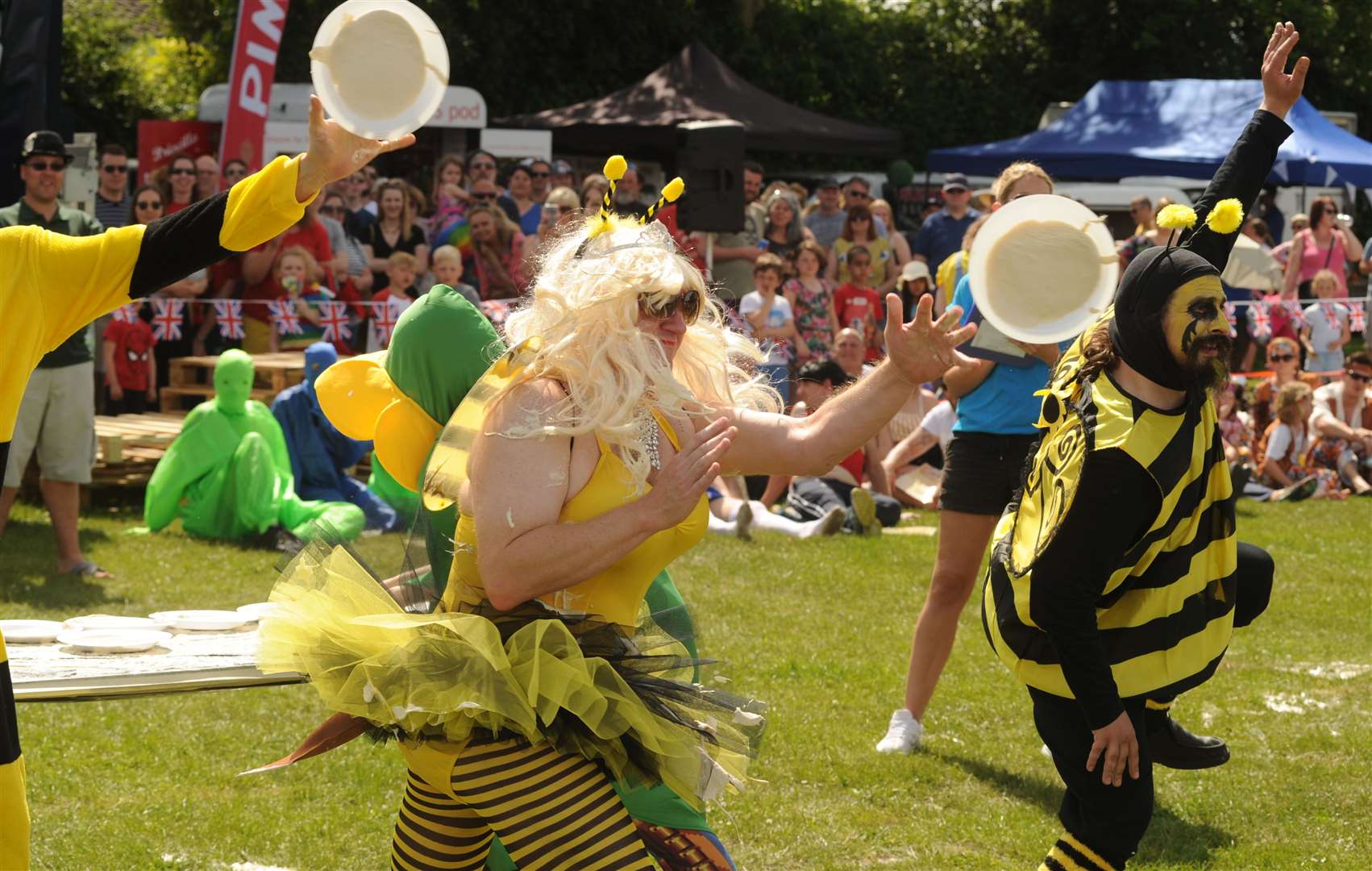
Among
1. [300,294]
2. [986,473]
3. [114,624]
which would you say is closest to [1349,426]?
[300,294]

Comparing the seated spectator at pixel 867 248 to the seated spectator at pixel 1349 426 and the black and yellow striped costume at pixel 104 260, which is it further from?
the black and yellow striped costume at pixel 104 260

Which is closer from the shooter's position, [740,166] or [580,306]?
[580,306]

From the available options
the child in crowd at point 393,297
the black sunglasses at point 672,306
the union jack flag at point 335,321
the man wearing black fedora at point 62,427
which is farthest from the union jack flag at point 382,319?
the black sunglasses at point 672,306

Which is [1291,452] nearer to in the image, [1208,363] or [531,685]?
[1208,363]

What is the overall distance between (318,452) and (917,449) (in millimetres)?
4120

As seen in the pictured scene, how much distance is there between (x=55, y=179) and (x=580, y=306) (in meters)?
5.50

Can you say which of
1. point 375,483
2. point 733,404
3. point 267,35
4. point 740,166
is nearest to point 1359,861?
point 733,404

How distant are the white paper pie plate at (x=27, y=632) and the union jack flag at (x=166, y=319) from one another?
280 inches

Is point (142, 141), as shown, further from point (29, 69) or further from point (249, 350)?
point (29, 69)

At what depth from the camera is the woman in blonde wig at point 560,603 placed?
2.74 metres

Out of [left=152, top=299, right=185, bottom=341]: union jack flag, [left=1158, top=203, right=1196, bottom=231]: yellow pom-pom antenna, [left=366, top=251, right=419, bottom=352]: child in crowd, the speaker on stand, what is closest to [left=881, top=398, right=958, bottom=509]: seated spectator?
the speaker on stand

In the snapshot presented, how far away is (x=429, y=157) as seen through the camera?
17.7 m

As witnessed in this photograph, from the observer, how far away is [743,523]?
9.42m

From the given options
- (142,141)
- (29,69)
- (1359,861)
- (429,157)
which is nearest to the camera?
(1359,861)
